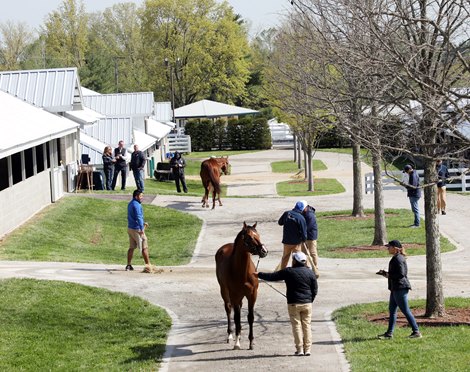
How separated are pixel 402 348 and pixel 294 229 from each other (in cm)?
528

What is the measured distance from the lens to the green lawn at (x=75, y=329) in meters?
12.8

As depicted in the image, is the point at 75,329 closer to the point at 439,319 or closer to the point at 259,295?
the point at 259,295

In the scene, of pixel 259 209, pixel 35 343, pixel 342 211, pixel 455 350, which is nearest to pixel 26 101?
pixel 259 209

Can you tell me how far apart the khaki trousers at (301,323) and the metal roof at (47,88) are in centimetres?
2349

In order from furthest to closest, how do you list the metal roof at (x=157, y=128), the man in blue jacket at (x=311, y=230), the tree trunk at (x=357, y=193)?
the metal roof at (x=157, y=128)
the tree trunk at (x=357, y=193)
the man in blue jacket at (x=311, y=230)

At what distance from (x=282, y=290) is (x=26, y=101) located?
18.9 m

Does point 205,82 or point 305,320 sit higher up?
point 205,82

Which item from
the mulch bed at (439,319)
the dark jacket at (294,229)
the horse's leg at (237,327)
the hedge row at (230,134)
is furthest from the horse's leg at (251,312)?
the hedge row at (230,134)

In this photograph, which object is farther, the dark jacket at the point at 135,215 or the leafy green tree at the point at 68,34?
the leafy green tree at the point at 68,34

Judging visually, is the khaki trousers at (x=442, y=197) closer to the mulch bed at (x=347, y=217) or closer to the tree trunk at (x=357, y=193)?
the mulch bed at (x=347, y=217)

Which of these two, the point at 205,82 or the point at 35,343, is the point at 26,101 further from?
the point at 205,82

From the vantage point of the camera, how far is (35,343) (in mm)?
13570

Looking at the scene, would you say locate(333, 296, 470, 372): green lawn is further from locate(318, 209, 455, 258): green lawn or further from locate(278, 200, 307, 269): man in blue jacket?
locate(318, 209, 455, 258): green lawn

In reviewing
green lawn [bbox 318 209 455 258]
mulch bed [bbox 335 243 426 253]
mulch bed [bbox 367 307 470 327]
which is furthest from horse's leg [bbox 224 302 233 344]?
mulch bed [bbox 335 243 426 253]
